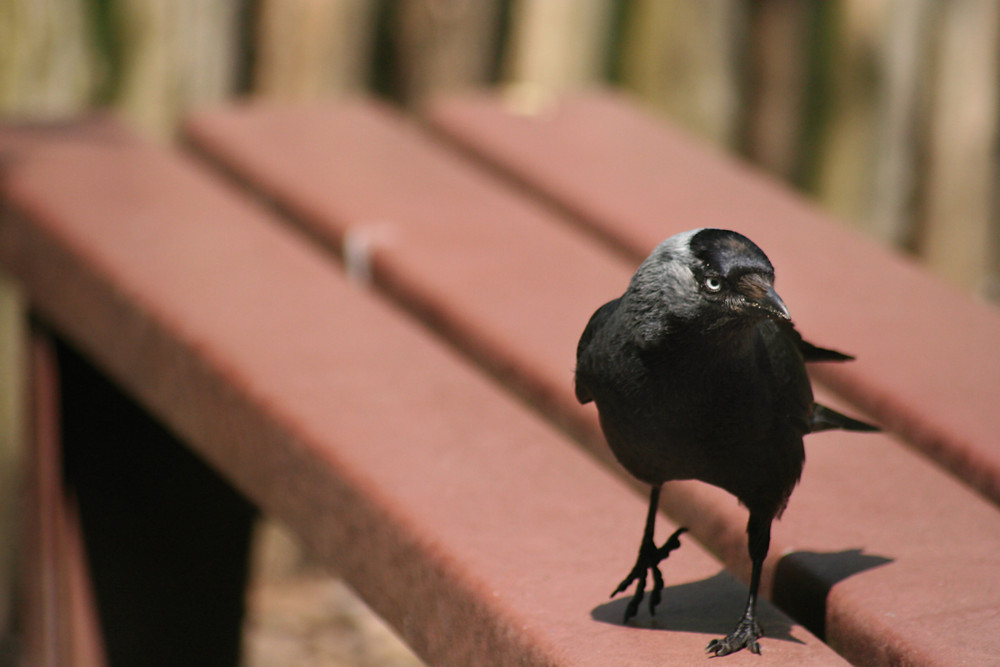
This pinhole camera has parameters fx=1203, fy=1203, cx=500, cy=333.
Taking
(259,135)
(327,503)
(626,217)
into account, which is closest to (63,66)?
(259,135)

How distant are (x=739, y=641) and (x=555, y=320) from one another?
4.42 ft

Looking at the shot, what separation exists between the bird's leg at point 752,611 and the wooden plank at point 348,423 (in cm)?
5

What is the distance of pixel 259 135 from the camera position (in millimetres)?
4156

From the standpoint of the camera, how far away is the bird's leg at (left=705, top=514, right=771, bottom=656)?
1.90m

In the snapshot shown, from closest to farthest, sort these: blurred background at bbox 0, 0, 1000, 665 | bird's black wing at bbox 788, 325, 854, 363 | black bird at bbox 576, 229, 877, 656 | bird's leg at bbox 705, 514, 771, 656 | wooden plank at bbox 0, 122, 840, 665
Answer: black bird at bbox 576, 229, 877, 656
bird's leg at bbox 705, 514, 771, 656
bird's black wing at bbox 788, 325, 854, 363
wooden plank at bbox 0, 122, 840, 665
blurred background at bbox 0, 0, 1000, 665

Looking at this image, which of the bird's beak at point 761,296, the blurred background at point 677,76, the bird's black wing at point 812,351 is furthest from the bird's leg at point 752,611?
the blurred background at point 677,76

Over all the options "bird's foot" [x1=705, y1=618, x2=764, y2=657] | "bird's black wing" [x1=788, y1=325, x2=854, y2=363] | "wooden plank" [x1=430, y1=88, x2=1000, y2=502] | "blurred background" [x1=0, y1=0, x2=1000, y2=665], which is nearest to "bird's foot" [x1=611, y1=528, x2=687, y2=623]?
"bird's foot" [x1=705, y1=618, x2=764, y2=657]

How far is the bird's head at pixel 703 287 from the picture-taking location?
1.64 metres

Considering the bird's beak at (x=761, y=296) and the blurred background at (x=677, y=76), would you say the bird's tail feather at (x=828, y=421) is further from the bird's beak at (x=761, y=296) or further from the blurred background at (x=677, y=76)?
the blurred background at (x=677, y=76)

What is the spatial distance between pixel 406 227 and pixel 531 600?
67.3 inches

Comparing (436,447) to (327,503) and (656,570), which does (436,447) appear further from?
(656,570)

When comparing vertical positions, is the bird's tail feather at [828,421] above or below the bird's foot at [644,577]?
above

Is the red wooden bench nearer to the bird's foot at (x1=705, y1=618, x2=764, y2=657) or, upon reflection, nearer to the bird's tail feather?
the bird's foot at (x1=705, y1=618, x2=764, y2=657)

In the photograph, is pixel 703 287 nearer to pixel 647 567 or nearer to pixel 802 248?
pixel 647 567
